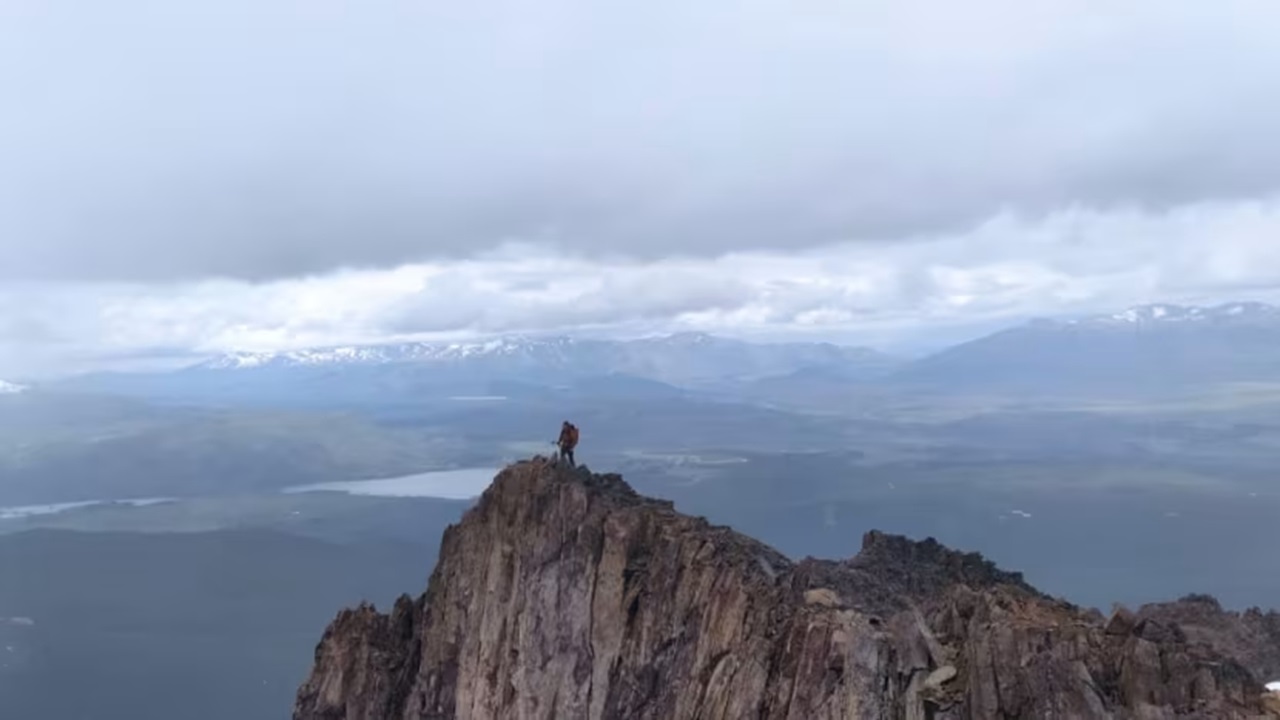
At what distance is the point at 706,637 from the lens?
39469 millimetres

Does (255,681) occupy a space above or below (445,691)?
below

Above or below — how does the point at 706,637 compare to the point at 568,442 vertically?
below

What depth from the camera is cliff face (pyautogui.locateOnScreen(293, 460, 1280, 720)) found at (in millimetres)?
30141

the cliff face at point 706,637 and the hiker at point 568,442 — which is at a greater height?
the hiker at point 568,442

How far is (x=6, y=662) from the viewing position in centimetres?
17488

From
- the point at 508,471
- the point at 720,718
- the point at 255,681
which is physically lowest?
the point at 255,681

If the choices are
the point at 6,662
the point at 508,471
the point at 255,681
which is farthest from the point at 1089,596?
the point at 6,662

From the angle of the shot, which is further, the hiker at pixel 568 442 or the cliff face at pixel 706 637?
the hiker at pixel 568 442

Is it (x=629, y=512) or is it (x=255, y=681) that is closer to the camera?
(x=629, y=512)

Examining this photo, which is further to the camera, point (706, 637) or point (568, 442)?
point (568, 442)

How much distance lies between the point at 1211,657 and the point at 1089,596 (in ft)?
572

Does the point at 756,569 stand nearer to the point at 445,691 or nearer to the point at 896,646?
the point at 896,646

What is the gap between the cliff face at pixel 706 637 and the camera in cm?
3014

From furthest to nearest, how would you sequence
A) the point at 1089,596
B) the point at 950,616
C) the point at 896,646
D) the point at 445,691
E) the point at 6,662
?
the point at 1089,596 → the point at 6,662 → the point at 445,691 → the point at 950,616 → the point at 896,646
